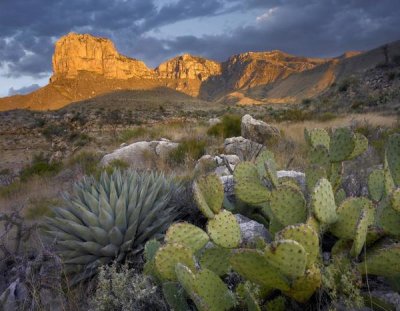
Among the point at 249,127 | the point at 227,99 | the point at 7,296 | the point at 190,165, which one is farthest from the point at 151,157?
the point at 227,99

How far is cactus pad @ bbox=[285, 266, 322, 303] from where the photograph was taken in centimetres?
217

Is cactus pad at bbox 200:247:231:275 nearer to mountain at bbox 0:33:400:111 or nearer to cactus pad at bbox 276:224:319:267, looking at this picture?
cactus pad at bbox 276:224:319:267

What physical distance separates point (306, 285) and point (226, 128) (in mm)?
11215

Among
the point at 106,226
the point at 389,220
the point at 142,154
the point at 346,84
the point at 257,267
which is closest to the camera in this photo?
the point at 257,267

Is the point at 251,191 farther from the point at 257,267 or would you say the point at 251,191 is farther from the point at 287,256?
the point at 287,256

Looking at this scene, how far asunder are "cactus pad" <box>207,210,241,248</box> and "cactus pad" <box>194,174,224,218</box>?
27 cm

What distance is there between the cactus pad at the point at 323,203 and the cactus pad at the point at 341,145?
0.88 meters

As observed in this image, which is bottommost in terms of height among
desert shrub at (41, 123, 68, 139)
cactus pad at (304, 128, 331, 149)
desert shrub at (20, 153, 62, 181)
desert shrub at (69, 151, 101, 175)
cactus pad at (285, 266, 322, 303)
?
desert shrub at (41, 123, 68, 139)

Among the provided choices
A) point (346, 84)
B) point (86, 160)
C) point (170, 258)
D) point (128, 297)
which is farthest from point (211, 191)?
point (346, 84)

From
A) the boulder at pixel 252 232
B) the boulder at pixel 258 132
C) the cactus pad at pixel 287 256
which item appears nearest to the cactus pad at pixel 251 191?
the boulder at pixel 252 232

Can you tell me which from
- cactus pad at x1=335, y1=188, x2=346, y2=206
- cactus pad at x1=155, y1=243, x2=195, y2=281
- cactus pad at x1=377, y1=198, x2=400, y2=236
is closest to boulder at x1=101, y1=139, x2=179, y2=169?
cactus pad at x1=335, y1=188, x2=346, y2=206

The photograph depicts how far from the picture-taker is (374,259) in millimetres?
2297

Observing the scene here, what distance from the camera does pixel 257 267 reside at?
2256mm

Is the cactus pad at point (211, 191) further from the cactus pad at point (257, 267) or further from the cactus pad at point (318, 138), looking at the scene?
the cactus pad at point (318, 138)
